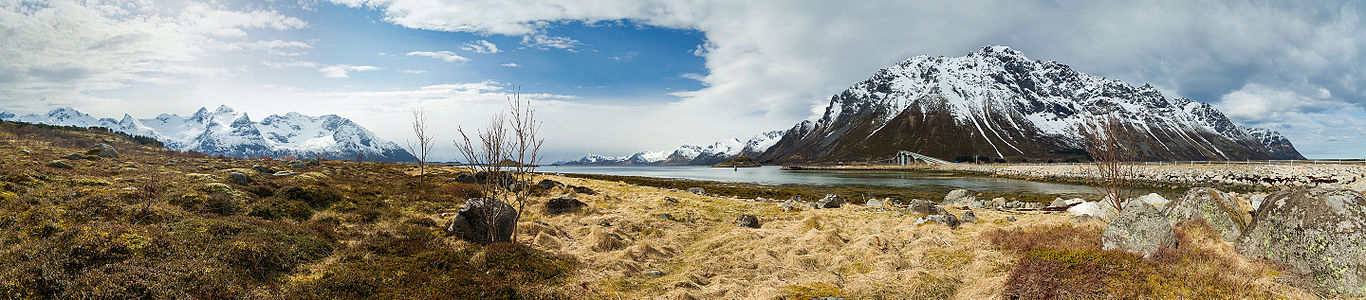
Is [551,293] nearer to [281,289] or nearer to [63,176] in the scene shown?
[281,289]

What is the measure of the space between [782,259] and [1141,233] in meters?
7.09

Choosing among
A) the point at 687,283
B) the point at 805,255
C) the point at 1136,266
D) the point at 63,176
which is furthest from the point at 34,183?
the point at 1136,266

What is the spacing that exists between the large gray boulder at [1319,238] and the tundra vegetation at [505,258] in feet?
1.51

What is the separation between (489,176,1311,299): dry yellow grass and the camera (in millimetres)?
8938

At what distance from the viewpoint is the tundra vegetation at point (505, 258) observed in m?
7.31

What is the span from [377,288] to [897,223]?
1623cm

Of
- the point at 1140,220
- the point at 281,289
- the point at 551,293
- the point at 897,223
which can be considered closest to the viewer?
the point at 281,289

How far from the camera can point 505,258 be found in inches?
403

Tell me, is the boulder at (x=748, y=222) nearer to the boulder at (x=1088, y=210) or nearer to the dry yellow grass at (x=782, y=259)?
the dry yellow grass at (x=782, y=259)

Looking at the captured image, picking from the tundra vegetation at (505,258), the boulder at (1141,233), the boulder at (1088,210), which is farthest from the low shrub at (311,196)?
the boulder at (1088,210)

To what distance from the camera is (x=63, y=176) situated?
15.3 meters

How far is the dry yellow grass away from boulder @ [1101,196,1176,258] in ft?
3.43

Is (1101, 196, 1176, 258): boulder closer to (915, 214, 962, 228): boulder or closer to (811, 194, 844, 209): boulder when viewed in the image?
(915, 214, 962, 228): boulder

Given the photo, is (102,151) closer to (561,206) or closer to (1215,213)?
(561,206)
